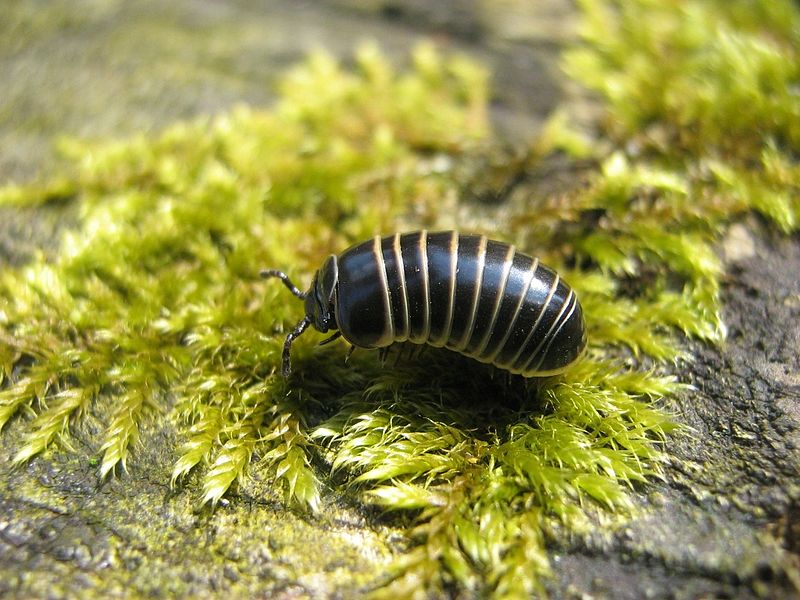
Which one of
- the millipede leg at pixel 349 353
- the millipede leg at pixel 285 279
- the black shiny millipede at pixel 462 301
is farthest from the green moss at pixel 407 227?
the black shiny millipede at pixel 462 301

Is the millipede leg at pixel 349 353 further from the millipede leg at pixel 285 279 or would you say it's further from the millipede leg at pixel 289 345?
the millipede leg at pixel 285 279

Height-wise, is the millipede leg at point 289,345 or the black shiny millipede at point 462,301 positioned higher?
the black shiny millipede at point 462,301

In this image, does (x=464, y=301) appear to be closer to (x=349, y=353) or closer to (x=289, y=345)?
(x=349, y=353)

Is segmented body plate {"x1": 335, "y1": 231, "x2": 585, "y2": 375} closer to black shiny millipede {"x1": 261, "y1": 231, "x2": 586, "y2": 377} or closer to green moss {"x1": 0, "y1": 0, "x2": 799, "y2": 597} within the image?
black shiny millipede {"x1": 261, "y1": 231, "x2": 586, "y2": 377}

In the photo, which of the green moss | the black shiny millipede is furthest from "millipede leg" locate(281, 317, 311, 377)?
the black shiny millipede

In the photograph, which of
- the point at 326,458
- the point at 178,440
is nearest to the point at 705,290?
the point at 326,458

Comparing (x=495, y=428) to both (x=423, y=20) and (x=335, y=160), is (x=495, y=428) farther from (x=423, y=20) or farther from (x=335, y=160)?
(x=423, y=20)

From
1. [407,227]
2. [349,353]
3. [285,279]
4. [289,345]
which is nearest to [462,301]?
[349,353]
